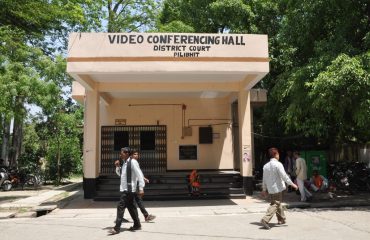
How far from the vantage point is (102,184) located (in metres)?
14.7

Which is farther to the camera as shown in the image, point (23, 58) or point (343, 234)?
point (23, 58)

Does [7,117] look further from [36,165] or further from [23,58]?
[36,165]

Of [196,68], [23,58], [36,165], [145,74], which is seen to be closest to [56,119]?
[36,165]

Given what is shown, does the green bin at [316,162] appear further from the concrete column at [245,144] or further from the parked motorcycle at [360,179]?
the concrete column at [245,144]

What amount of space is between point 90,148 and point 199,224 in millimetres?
6134

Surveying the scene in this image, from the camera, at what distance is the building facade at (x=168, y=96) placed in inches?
495

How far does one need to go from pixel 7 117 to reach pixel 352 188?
12.8m

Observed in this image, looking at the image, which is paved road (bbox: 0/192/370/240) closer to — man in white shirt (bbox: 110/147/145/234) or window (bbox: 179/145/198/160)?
man in white shirt (bbox: 110/147/145/234)

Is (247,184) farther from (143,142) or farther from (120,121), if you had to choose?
(120,121)

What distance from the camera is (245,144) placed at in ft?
49.0

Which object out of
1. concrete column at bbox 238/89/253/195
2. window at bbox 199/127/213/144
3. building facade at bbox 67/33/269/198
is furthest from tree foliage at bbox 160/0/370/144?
window at bbox 199/127/213/144

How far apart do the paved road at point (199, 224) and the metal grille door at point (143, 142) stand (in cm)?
450

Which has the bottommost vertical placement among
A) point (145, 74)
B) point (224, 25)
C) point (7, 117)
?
point (7, 117)

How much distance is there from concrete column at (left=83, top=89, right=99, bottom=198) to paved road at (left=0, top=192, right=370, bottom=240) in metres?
1.44
